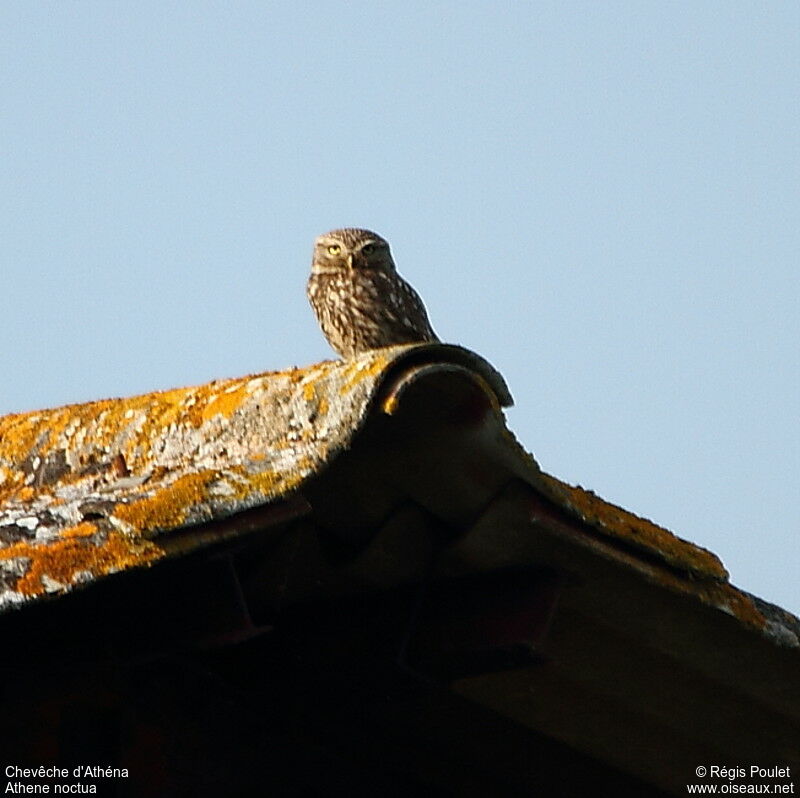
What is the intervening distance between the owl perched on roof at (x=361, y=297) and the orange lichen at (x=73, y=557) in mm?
4646

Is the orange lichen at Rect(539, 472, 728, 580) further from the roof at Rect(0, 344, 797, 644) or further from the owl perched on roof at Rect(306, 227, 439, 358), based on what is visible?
the owl perched on roof at Rect(306, 227, 439, 358)

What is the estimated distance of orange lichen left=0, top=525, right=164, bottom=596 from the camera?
9.27 ft

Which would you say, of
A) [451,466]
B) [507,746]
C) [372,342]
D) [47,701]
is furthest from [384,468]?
[372,342]

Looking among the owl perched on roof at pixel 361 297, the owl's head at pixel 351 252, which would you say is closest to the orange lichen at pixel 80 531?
the owl perched on roof at pixel 361 297

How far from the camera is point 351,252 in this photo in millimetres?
8484

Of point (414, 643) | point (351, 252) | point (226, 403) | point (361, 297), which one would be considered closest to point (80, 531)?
point (226, 403)

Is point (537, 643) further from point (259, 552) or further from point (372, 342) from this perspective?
point (372, 342)

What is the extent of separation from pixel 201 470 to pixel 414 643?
2.31 ft

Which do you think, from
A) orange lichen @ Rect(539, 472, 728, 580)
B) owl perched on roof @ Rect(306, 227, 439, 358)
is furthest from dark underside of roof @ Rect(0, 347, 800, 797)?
owl perched on roof @ Rect(306, 227, 439, 358)

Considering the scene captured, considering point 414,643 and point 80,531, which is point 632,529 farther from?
point 80,531

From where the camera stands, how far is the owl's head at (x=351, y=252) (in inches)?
332

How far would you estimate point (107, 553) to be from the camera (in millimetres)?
2898

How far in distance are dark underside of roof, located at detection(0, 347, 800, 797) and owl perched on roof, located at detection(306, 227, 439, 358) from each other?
357cm

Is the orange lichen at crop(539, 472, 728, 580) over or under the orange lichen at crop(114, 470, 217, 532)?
over
